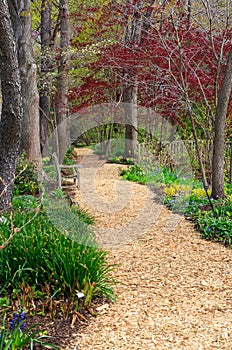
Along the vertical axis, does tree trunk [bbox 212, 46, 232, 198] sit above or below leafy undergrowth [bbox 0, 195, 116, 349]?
above

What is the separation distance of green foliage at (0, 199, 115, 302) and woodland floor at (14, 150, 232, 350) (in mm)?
262

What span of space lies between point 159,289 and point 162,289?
28 millimetres

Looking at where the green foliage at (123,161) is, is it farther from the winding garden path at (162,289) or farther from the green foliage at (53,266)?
the green foliage at (53,266)

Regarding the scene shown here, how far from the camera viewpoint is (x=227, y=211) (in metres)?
5.19

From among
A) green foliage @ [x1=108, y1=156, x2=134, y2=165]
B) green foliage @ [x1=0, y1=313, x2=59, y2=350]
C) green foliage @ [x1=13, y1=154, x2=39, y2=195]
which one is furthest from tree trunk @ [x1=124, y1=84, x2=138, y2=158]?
green foliage @ [x1=0, y1=313, x2=59, y2=350]

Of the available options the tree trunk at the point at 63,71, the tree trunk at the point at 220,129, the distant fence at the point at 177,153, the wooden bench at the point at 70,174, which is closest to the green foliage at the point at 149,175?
the distant fence at the point at 177,153

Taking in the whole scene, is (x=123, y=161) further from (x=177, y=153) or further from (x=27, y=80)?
(x=27, y=80)

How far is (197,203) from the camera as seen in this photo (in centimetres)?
593

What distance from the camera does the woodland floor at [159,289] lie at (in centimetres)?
279

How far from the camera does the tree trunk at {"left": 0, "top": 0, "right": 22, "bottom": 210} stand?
428cm

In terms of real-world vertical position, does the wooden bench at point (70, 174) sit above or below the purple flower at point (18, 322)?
above

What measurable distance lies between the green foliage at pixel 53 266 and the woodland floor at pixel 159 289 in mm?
262

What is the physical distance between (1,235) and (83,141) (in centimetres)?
1562

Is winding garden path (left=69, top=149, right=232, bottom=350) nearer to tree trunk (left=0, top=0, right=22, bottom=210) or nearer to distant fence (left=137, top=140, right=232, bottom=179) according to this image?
tree trunk (left=0, top=0, right=22, bottom=210)
